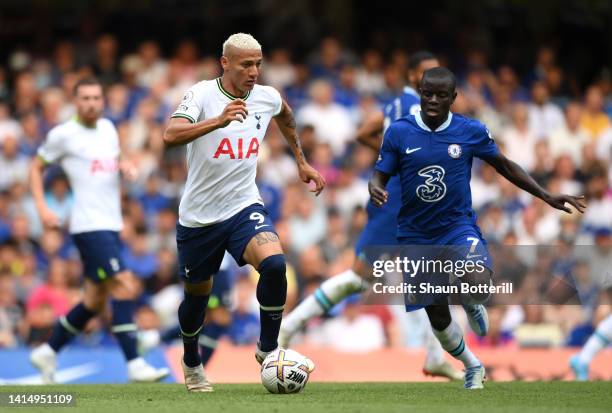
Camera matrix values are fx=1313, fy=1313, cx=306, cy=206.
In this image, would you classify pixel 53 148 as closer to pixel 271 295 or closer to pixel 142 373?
pixel 142 373

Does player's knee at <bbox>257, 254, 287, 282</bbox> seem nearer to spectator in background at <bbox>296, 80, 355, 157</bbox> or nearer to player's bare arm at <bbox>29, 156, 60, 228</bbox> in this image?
player's bare arm at <bbox>29, 156, 60, 228</bbox>

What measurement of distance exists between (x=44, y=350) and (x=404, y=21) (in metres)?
11.5

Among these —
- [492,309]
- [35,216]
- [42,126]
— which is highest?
[42,126]

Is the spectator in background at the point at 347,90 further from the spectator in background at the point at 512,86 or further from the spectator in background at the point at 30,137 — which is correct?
the spectator in background at the point at 30,137

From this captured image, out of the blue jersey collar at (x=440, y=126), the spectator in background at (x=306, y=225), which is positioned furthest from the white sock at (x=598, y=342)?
the spectator in background at (x=306, y=225)

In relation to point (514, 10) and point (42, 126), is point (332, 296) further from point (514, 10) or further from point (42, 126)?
point (514, 10)

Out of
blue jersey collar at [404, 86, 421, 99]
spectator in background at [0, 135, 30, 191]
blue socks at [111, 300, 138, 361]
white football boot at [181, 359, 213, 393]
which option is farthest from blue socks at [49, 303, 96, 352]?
spectator in background at [0, 135, 30, 191]

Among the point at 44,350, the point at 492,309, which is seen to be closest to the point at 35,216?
the point at 44,350

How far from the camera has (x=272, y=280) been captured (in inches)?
369

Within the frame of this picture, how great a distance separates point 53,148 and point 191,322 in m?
3.27

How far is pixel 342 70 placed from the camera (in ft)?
65.6

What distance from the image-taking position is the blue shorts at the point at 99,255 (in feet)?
40.1

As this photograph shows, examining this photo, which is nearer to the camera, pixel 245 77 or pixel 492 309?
pixel 245 77

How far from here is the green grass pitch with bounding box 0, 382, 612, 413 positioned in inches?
335
